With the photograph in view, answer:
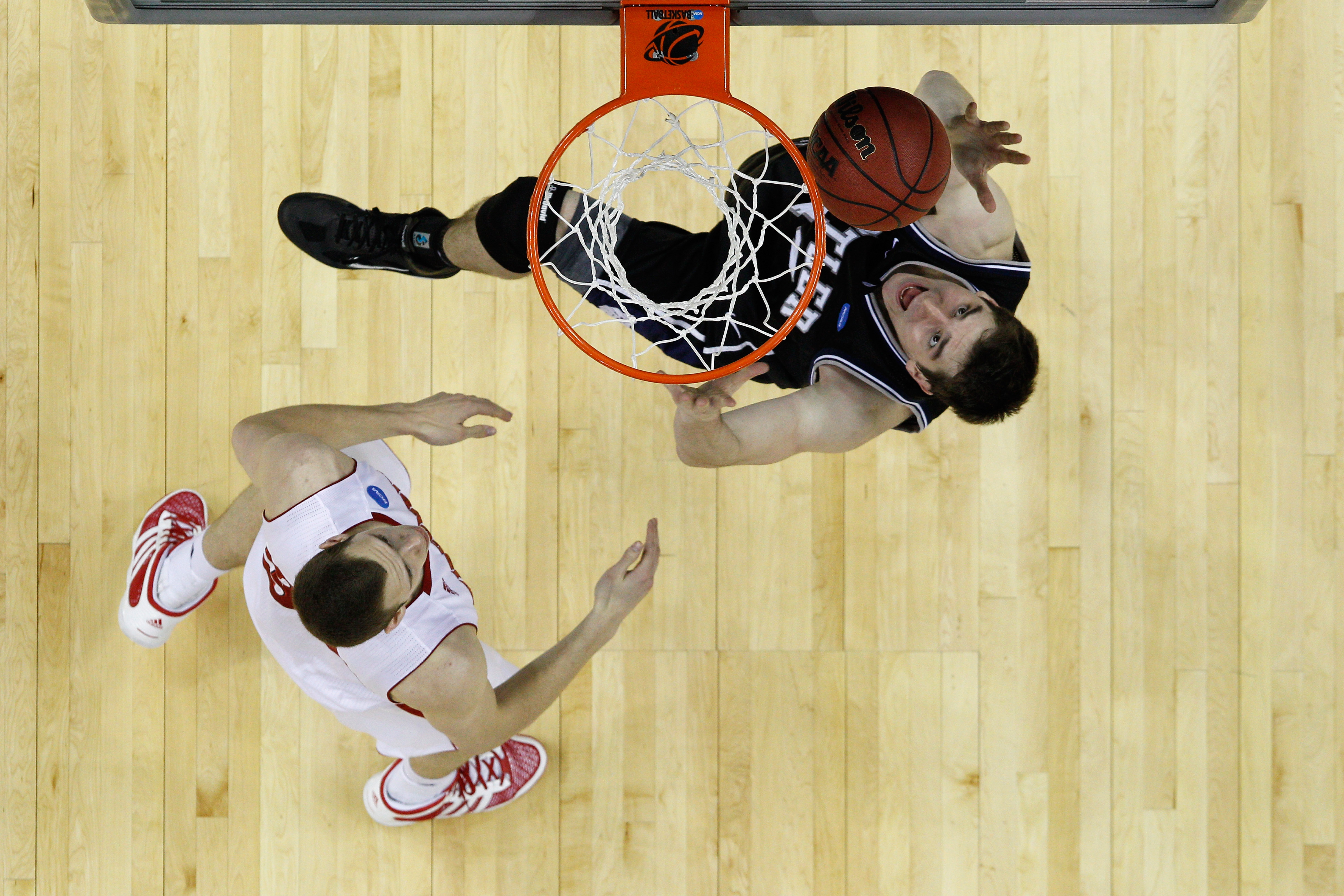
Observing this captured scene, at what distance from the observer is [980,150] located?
211cm

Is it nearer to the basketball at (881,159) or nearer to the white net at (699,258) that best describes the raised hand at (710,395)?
the white net at (699,258)

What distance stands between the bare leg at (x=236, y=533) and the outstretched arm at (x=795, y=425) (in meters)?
1.17

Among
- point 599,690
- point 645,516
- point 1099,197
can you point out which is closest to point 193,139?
point 645,516

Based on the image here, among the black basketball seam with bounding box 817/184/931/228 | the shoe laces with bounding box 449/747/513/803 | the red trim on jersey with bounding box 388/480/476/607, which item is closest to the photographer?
the black basketball seam with bounding box 817/184/931/228

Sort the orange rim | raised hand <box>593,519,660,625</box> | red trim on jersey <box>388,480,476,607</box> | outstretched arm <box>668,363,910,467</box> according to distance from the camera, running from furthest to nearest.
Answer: raised hand <box>593,519,660,625</box> → red trim on jersey <box>388,480,476,607</box> → outstretched arm <box>668,363,910,467</box> → the orange rim

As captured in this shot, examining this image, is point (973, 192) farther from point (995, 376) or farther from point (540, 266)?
point (540, 266)

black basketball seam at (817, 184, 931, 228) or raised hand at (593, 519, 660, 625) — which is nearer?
black basketball seam at (817, 184, 931, 228)

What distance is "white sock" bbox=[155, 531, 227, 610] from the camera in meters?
2.54

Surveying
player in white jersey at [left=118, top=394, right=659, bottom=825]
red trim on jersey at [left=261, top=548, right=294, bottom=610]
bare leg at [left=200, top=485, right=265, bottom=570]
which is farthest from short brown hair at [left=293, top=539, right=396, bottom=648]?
bare leg at [left=200, top=485, right=265, bottom=570]

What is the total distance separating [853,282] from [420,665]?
134 centimetres

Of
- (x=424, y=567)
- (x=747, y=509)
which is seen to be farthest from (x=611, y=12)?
(x=747, y=509)

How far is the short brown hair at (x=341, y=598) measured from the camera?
1.99 metres

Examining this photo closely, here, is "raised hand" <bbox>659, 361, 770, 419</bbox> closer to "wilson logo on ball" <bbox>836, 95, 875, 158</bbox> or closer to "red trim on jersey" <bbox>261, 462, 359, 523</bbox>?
"wilson logo on ball" <bbox>836, 95, 875, 158</bbox>

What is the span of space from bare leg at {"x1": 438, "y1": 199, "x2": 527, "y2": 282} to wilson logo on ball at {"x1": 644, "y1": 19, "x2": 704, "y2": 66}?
697mm
